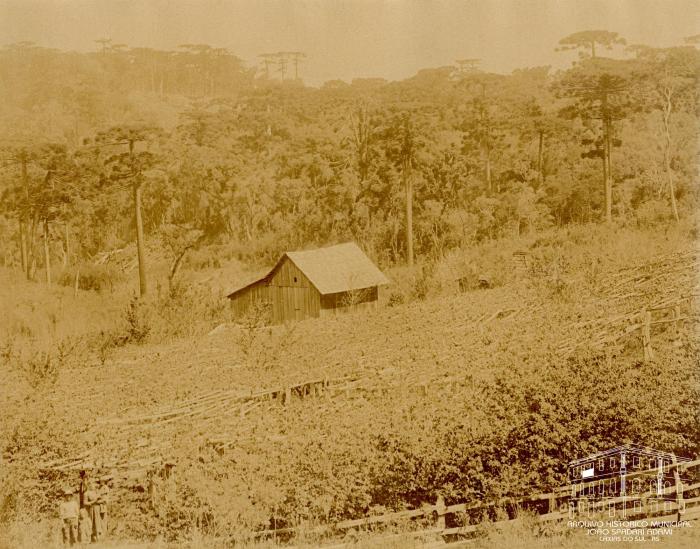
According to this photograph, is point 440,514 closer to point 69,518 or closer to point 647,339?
point 647,339

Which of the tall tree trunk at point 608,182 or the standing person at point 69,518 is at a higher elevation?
the tall tree trunk at point 608,182

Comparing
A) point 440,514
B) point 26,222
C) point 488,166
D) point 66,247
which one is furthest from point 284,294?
point 488,166

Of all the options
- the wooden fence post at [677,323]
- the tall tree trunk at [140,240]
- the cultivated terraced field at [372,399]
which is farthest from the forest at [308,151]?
the wooden fence post at [677,323]

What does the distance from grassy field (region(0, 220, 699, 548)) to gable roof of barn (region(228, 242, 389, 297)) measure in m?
0.50

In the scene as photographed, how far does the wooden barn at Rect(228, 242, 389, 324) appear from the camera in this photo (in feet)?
35.6

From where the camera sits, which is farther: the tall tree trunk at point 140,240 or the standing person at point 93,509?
the tall tree trunk at point 140,240

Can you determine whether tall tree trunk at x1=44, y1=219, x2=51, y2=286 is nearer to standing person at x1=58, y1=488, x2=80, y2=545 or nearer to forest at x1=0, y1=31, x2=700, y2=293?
forest at x1=0, y1=31, x2=700, y2=293

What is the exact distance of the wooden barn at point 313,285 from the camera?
35.6 feet

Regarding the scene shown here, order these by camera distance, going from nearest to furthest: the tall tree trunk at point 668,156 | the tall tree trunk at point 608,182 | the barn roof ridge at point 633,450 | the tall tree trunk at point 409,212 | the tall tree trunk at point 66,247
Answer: the barn roof ridge at point 633,450 < the tall tree trunk at point 66,247 < the tall tree trunk at point 668,156 < the tall tree trunk at point 409,212 < the tall tree trunk at point 608,182

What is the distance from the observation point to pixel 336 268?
1091 centimetres

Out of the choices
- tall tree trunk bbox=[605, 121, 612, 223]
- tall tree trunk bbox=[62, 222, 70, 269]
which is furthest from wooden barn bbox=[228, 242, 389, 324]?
tall tree trunk bbox=[605, 121, 612, 223]

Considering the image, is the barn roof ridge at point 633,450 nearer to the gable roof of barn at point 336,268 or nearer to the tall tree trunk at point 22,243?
the gable roof of barn at point 336,268

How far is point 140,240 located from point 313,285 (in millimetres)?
2393

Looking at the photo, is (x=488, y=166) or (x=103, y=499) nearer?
(x=103, y=499)
